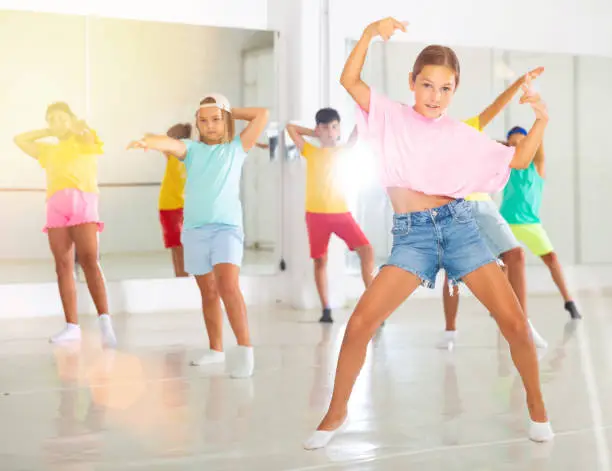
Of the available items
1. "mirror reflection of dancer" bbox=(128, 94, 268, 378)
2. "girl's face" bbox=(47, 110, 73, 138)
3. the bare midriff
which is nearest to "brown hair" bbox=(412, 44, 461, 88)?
the bare midriff

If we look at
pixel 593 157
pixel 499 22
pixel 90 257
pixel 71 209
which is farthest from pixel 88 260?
pixel 593 157

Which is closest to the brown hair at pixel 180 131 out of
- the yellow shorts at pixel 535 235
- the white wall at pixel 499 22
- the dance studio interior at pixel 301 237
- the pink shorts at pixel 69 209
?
the dance studio interior at pixel 301 237

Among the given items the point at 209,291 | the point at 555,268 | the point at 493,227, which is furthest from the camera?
the point at 555,268

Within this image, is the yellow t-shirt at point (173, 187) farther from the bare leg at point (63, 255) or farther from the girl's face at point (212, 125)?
the girl's face at point (212, 125)

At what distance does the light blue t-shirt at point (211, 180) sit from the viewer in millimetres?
4074

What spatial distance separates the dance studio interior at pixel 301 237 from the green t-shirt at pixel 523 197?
14 mm

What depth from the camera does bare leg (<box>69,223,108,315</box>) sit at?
513 cm

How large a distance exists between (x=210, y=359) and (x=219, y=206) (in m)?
0.79

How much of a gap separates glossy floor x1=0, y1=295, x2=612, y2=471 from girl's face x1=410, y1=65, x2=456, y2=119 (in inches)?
41.5

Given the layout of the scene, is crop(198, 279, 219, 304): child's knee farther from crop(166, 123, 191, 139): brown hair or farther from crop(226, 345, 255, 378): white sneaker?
crop(166, 123, 191, 139): brown hair

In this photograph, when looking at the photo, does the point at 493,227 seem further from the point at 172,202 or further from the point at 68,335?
the point at 172,202

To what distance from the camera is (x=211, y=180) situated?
4070mm

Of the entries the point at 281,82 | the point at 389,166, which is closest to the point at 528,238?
the point at 281,82

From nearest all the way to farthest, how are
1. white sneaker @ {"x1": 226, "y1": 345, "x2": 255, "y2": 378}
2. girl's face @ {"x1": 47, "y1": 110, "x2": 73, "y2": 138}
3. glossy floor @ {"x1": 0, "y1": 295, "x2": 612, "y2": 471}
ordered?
glossy floor @ {"x1": 0, "y1": 295, "x2": 612, "y2": 471} → white sneaker @ {"x1": 226, "y1": 345, "x2": 255, "y2": 378} → girl's face @ {"x1": 47, "y1": 110, "x2": 73, "y2": 138}
